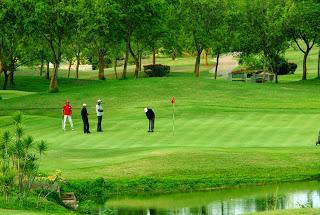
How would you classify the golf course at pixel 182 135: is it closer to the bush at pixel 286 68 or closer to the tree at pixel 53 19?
the tree at pixel 53 19

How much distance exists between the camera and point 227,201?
3284 cm

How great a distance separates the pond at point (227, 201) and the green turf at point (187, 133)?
1.56 metres

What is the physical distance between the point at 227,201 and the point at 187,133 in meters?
15.6

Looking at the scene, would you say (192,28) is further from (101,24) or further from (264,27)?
(101,24)

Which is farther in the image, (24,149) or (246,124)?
(246,124)

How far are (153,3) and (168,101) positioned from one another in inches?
838

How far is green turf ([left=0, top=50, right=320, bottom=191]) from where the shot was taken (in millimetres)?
37531

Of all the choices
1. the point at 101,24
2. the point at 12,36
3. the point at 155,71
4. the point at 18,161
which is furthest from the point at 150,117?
the point at 155,71

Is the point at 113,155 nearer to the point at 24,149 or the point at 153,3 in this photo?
the point at 24,149

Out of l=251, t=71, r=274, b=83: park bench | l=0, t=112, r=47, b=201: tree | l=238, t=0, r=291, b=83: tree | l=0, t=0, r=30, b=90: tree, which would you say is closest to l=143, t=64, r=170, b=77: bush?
l=251, t=71, r=274, b=83: park bench

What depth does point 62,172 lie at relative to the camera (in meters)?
36.5

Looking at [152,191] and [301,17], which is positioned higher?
[301,17]

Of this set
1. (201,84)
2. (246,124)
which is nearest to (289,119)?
(246,124)

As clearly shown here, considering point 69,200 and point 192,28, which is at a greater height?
point 192,28
